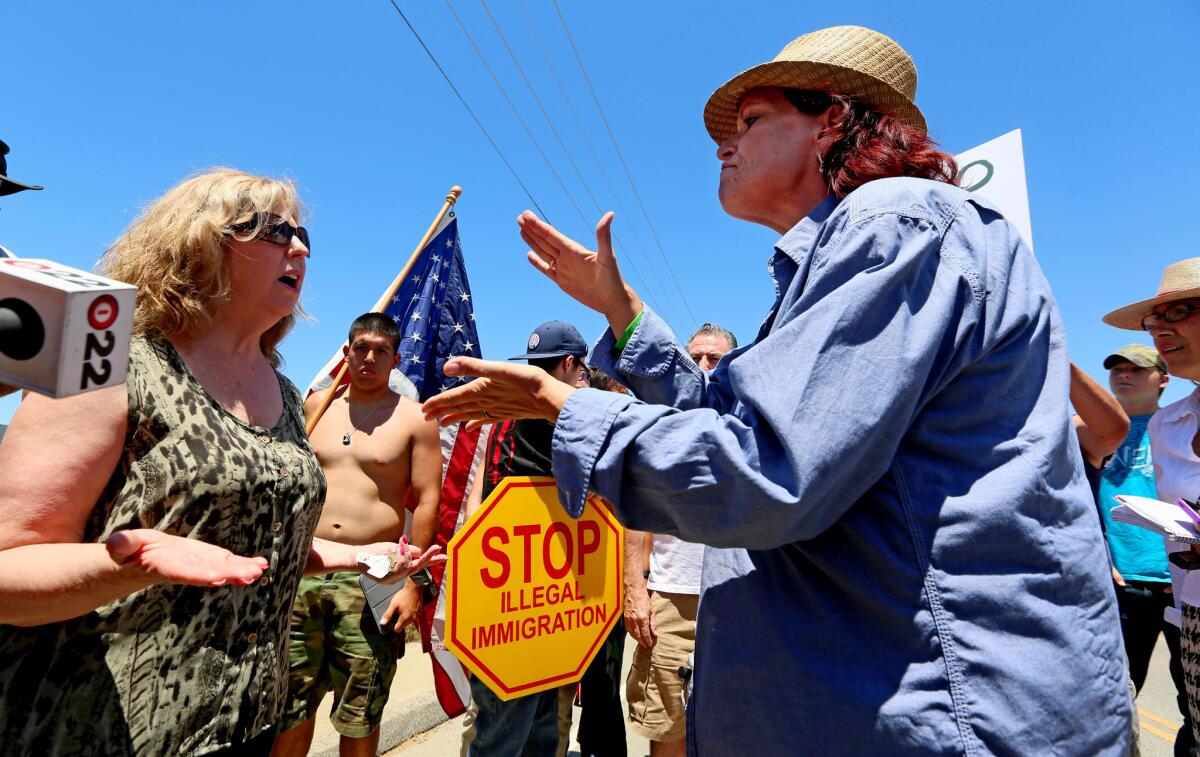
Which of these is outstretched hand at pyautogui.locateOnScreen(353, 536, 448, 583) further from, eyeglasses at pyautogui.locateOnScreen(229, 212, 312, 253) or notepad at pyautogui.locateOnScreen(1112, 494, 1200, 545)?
notepad at pyautogui.locateOnScreen(1112, 494, 1200, 545)

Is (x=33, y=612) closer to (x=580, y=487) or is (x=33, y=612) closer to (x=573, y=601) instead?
(x=580, y=487)

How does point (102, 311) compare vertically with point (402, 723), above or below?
above

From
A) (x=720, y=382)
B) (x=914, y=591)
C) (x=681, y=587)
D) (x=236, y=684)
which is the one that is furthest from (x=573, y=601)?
(x=914, y=591)

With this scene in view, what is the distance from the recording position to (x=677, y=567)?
4.38 meters

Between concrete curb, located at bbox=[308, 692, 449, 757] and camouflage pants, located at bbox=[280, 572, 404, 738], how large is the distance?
1.30ft

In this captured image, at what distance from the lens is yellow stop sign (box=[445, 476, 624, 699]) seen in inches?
122

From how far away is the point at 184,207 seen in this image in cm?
210

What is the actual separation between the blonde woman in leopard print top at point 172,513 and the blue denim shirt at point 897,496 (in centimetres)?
91

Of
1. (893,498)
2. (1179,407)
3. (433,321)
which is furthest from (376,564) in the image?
(433,321)

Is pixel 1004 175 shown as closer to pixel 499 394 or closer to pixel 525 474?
pixel 525 474

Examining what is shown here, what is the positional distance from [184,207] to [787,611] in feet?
6.37

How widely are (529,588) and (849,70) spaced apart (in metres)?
2.47

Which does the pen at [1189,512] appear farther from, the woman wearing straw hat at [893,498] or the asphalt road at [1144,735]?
the asphalt road at [1144,735]

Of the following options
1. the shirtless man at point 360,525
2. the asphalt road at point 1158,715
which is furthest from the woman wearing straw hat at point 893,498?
the asphalt road at point 1158,715
